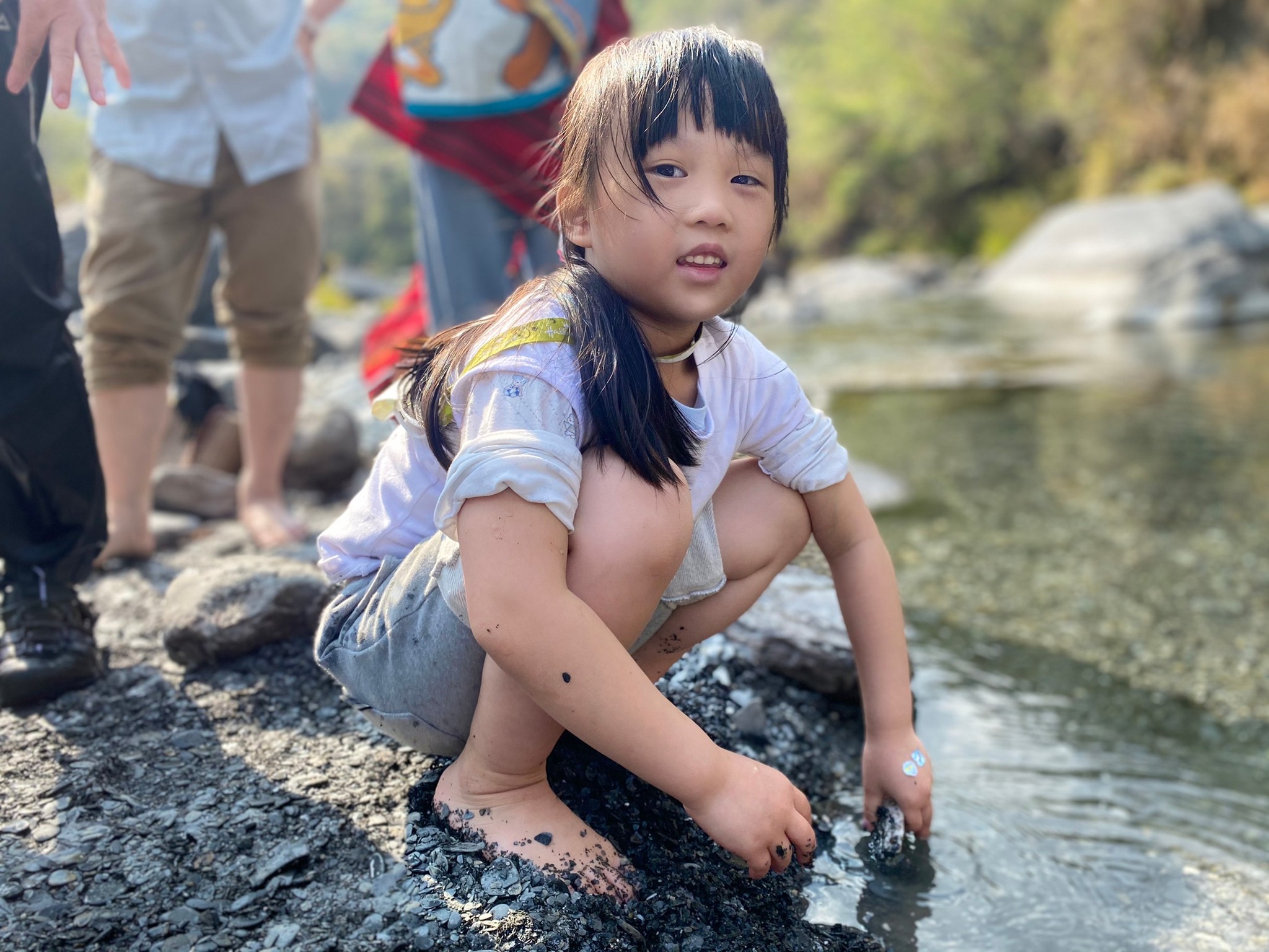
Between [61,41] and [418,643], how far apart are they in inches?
40.9

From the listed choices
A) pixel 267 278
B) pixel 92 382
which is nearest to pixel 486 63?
pixel 267 278

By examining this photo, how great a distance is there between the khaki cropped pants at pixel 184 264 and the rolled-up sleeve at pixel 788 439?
1.60m

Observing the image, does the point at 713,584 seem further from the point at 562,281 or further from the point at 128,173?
the point at 128,173

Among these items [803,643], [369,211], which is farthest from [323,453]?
[369,211]

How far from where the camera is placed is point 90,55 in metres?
1.56

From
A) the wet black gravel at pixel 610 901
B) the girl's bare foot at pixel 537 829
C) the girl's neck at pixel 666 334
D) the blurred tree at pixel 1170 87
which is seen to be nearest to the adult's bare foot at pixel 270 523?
the wet black gravel at pixel 610 901

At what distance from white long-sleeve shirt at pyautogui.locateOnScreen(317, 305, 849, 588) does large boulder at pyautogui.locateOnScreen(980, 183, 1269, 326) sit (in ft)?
26.4

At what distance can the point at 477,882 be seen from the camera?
1202 mm

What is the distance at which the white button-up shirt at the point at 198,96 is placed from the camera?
2.36 metres

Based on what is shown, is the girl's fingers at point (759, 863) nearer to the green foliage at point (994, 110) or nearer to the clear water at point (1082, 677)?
the clear water at point (1082, 677)

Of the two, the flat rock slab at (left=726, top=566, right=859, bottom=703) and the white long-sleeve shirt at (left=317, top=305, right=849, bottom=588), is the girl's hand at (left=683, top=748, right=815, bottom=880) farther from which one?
the flat rock slab at (left=726, top=566, right=859, bottom=703)

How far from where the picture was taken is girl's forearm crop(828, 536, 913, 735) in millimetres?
1465

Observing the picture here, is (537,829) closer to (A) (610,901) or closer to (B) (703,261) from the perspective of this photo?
(A) (610,901)

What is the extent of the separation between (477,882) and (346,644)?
13.6 inches
